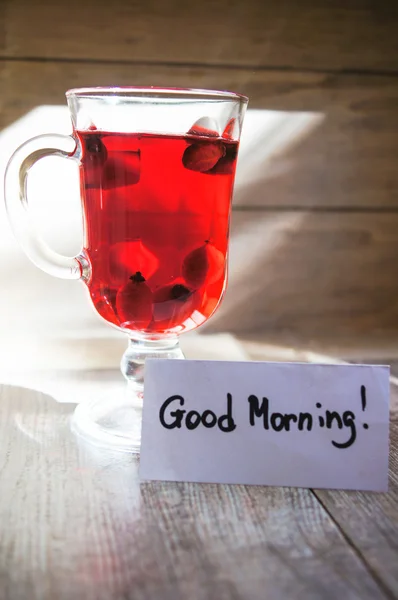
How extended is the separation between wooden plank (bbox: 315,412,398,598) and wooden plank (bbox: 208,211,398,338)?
659 mm

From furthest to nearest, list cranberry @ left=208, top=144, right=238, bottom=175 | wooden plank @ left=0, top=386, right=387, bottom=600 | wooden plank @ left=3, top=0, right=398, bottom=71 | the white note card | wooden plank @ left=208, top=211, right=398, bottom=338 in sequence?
wooden plank @ left=208, top=211, right=398, bottom=338, wooden plank @ left=3, top=0, right=398, bottom=71, cranberry @ left=208, top=144, right=238, bottom=175, the white note card, wooden plank @ left=0, top=386, right=387, bottom=600

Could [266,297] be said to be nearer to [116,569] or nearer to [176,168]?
[176,168]

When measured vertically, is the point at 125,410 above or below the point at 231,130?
below

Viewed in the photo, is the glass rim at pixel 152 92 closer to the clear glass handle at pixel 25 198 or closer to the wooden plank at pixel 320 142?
the clear glass handle at pixel 25 198

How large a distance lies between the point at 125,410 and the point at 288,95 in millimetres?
706

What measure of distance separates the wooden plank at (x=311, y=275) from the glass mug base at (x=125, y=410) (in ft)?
1.67

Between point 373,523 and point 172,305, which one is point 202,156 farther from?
point 373,523

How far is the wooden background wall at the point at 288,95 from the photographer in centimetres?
122

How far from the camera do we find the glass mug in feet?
2.34

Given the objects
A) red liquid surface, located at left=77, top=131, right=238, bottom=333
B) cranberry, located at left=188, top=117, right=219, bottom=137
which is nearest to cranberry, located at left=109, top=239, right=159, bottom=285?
red liquid surface, located at left=77, top=131, right=238, bottom=333

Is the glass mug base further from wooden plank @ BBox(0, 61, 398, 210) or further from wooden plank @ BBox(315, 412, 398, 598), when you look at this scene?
wooden plank @ BBox(0, 61, 398, 210)

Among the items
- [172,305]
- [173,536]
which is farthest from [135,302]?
[173,536]

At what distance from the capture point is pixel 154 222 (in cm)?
73

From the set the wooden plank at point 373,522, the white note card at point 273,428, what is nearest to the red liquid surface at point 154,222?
the white note card at point 273,428
